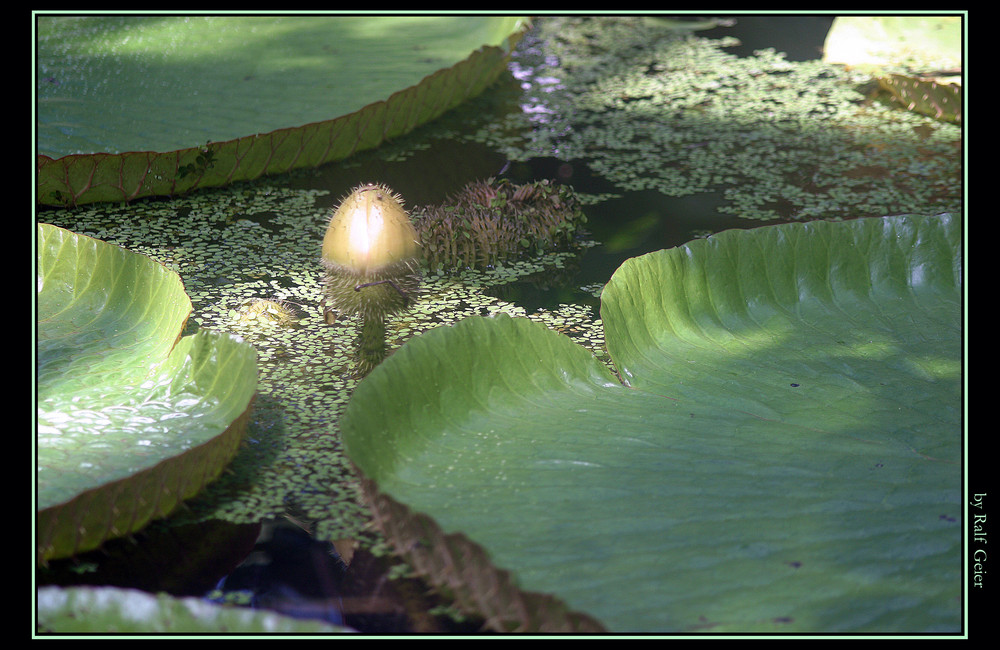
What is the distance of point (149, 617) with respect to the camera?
112 cm

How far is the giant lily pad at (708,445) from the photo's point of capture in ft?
3.94

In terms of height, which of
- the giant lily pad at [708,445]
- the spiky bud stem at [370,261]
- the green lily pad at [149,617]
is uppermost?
the spiky bud stem at [370,261]

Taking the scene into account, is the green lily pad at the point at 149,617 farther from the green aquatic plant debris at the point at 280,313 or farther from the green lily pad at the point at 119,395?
the green aquatic plant debris at the point at 280,313

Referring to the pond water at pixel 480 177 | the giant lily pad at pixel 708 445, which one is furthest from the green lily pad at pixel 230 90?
the giant lily pad at pixel 708 445

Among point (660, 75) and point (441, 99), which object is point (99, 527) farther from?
point (660, 75)

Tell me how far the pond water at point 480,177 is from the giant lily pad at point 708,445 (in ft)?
0.38

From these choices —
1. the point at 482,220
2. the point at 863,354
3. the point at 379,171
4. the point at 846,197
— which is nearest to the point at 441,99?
the point at 379,171

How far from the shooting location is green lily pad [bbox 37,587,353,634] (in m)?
1.11

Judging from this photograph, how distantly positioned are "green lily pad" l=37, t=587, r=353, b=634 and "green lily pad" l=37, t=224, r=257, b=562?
0.68ft

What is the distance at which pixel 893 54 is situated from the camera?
390cm

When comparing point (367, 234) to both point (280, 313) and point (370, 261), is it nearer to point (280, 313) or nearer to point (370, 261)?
point (370, 261)

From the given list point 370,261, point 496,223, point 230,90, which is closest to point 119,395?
point 370,261

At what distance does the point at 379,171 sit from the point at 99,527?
1707 millimetres

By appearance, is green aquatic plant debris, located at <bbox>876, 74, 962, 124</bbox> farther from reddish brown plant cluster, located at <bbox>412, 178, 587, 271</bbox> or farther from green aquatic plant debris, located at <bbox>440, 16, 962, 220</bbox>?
reddish brown plant cluster, located at <bbox>412, 178, 587, 271</bbox>
